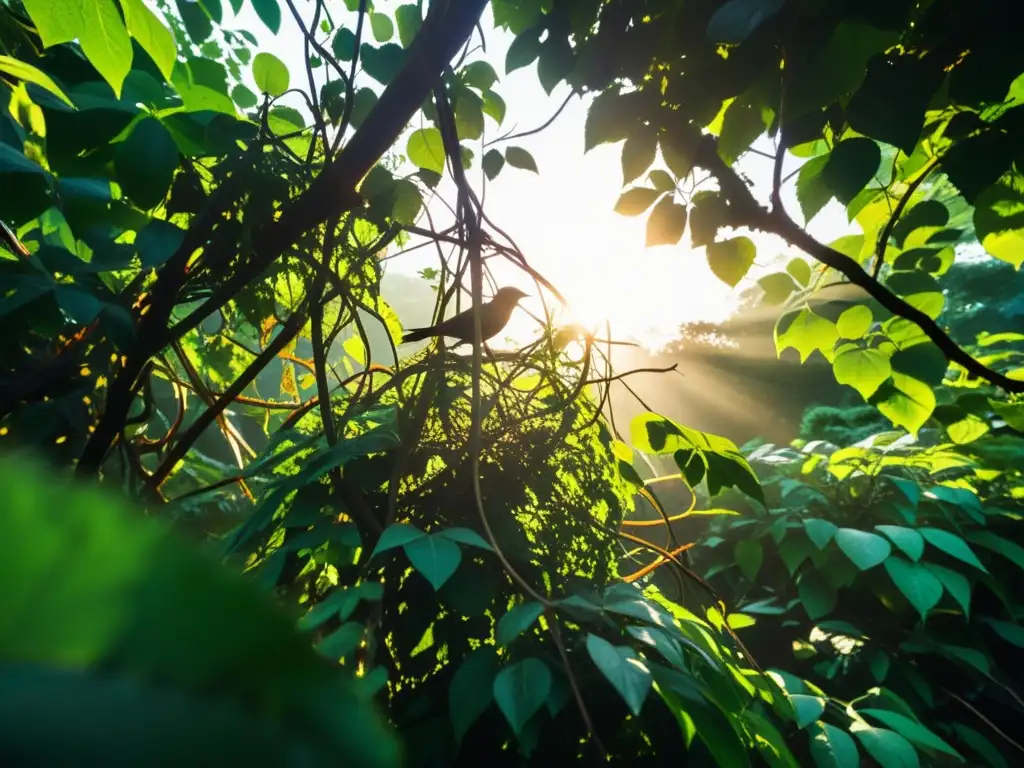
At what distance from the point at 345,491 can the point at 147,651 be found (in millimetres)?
392

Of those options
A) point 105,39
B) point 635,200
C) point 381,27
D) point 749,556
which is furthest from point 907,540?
point 105,39

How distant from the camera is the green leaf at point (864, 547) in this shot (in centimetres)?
110

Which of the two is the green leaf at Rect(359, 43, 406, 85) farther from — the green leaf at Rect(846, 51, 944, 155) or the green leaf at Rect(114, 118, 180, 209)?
the green leaf at Rect(846, 51, 944, 155)

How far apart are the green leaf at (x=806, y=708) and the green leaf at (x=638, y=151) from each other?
58cm

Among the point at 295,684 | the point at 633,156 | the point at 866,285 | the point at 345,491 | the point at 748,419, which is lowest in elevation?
the point at 295,684

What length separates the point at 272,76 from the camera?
0.63 metres

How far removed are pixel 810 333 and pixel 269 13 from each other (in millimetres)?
754

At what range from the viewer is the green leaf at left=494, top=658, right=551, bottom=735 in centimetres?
31

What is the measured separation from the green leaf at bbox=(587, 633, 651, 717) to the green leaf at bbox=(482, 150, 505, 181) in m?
0.51

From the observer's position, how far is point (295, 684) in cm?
8

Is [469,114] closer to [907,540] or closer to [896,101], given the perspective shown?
[896,101]

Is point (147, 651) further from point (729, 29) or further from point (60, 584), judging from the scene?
point (729, 29)

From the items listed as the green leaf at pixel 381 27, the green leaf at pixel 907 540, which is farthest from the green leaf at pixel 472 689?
the green leaf at pixel 907 540

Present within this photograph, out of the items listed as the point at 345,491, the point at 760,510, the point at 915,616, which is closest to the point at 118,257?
the point at 345,491
